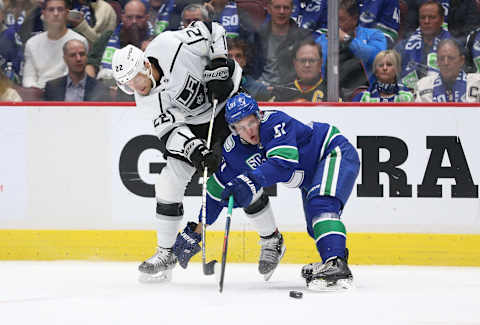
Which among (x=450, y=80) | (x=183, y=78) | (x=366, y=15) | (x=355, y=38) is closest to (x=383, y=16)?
(x=366, y=15)

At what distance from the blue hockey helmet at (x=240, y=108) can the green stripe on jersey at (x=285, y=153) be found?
0.20 m

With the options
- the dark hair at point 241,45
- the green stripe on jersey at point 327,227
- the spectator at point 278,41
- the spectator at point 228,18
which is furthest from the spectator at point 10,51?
the green stripe on jersey at point 327,227

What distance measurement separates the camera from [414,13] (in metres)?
4.68

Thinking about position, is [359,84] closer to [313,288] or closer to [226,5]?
[226,5]

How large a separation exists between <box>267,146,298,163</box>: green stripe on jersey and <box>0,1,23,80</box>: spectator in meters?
2.17

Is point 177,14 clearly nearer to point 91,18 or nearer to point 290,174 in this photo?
point 91,18

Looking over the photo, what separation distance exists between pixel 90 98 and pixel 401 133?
1906 millimetres

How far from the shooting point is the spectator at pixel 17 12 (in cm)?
482

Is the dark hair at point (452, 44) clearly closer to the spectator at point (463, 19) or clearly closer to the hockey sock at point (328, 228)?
the spectator at point (463, 19)

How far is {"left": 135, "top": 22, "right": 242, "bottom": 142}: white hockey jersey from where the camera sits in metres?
3.82

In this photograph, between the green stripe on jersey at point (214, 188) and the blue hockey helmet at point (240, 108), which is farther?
the green stripe on jersey at point (214, 188)

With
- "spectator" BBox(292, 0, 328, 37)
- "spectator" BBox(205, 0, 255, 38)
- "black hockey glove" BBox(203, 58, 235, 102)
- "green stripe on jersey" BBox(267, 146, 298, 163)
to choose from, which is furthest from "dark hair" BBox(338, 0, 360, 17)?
"green stripe on jersey" BBox(267, 146, 298, 163)

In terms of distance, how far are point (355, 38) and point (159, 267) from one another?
1914mm

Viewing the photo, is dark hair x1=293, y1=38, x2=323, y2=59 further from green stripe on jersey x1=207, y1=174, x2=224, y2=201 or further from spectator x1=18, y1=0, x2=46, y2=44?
spectator x1=18, y1=0, x2=46, y2=44
